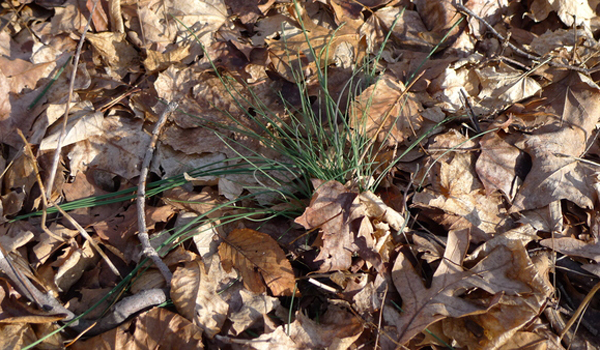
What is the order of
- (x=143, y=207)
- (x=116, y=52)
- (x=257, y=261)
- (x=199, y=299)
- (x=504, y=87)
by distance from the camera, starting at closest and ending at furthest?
(x=199, y=299)
(x=257, y=261)
(x=143, y=207)
(x=504, y=87)
(x=116, y=52)

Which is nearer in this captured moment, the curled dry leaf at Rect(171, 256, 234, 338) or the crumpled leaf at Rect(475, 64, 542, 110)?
the curled dry leaf at Rect(171, 256, 234, 338)

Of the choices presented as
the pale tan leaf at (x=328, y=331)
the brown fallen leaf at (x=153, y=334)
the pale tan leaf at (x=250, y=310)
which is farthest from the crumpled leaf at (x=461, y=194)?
the brown fallen leaf at (x=153, y=334)

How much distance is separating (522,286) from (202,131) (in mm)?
1540

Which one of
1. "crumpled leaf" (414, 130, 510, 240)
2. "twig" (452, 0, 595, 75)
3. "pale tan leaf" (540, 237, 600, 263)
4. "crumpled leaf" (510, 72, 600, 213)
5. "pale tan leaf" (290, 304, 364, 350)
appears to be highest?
"twig" (452, 0, 595, 75)

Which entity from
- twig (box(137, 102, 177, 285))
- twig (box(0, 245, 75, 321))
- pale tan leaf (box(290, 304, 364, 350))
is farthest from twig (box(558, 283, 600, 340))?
twig (box(0, 245, 75, 321))

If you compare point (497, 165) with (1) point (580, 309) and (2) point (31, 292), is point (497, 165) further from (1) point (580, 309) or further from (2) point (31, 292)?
(2) point (31, 292)

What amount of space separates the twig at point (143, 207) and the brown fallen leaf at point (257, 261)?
0.23 m

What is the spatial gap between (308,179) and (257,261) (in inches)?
15.8

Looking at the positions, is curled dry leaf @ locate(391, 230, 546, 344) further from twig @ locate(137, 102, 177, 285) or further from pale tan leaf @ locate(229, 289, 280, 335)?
twig @ locate(137, 102, 177, 285)

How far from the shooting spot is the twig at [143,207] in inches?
63.2

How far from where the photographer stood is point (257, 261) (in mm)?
1588

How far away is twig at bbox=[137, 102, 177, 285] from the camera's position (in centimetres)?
160

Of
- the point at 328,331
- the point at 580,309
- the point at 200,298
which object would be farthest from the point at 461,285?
the point at 200,298

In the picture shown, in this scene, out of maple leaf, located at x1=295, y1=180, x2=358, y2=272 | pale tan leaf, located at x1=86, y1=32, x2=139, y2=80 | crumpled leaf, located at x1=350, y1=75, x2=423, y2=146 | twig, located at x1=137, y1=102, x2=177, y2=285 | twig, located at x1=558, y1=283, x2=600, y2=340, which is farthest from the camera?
pale tan leaf, located at x1=86, y1=32, x2=139, y2=80
